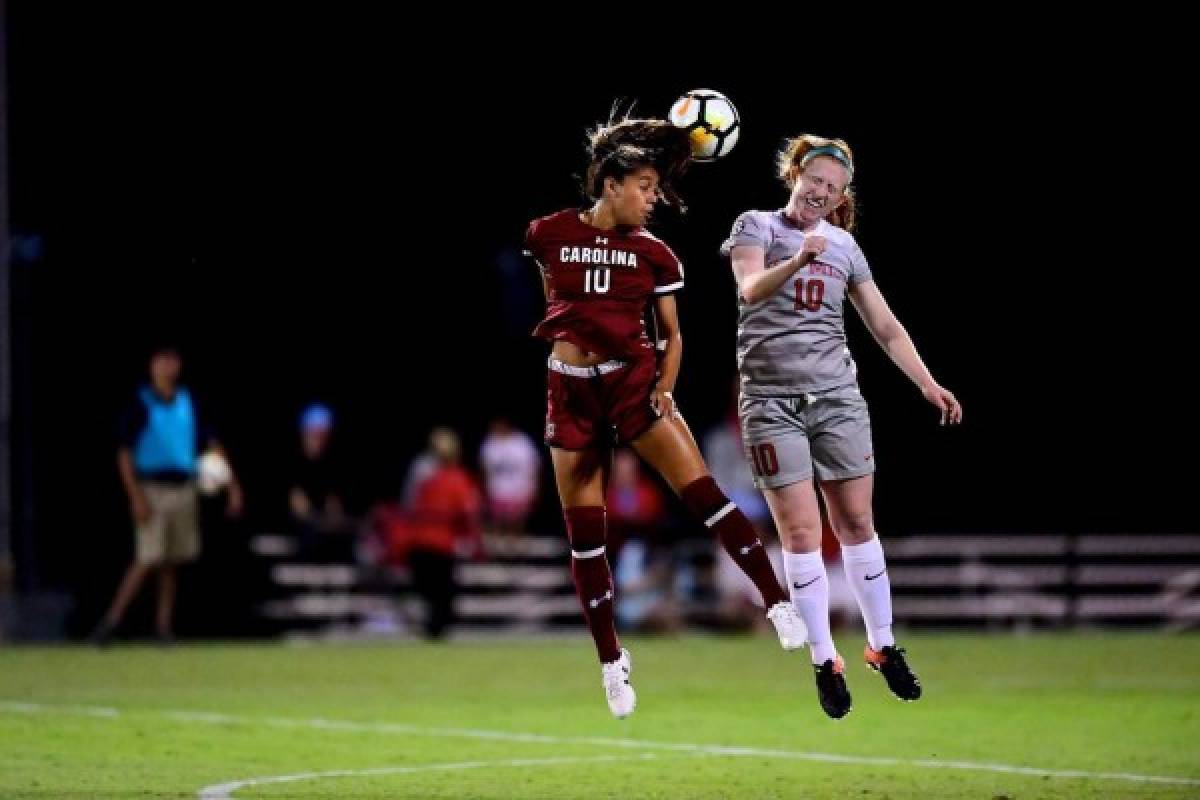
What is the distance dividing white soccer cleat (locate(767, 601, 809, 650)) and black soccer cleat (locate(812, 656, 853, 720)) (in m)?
0.17

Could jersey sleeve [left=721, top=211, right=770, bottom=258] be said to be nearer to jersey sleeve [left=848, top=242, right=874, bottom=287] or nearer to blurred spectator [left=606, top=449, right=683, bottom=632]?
jersey sleeve [left=848, top=242, right=874, bottom=287]

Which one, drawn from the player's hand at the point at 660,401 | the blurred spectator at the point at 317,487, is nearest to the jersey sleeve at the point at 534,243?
the player's hand at the point at 660,401

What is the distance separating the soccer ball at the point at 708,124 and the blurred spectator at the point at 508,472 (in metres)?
12.0

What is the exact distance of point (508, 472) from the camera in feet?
72.3

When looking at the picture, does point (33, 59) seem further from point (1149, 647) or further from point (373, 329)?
point (1149, 647)

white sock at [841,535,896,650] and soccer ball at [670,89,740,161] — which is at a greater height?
soccer ball at [670,89,740,161]

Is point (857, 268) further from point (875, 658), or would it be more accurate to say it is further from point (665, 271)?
point (875, 658)

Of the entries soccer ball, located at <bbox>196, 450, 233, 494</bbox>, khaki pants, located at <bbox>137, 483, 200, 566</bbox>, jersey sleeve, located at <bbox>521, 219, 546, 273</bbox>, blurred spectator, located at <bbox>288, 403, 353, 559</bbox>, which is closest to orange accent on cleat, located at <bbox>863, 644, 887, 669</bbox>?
jersey sleeve, located at <bbox>521, 219, 546, 273</bbox>

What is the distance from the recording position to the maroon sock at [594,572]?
9.93 m

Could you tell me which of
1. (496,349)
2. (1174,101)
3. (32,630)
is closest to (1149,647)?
(32,630)

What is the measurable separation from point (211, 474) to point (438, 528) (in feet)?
7.26

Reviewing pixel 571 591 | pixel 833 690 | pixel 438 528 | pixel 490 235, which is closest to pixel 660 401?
pixel 833 690

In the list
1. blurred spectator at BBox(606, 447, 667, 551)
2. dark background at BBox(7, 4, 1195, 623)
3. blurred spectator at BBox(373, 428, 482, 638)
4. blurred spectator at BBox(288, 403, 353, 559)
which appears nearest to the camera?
blurred spectator at BBox(373, 428, 482, 638)

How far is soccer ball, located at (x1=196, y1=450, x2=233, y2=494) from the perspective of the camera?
65.7 feet
